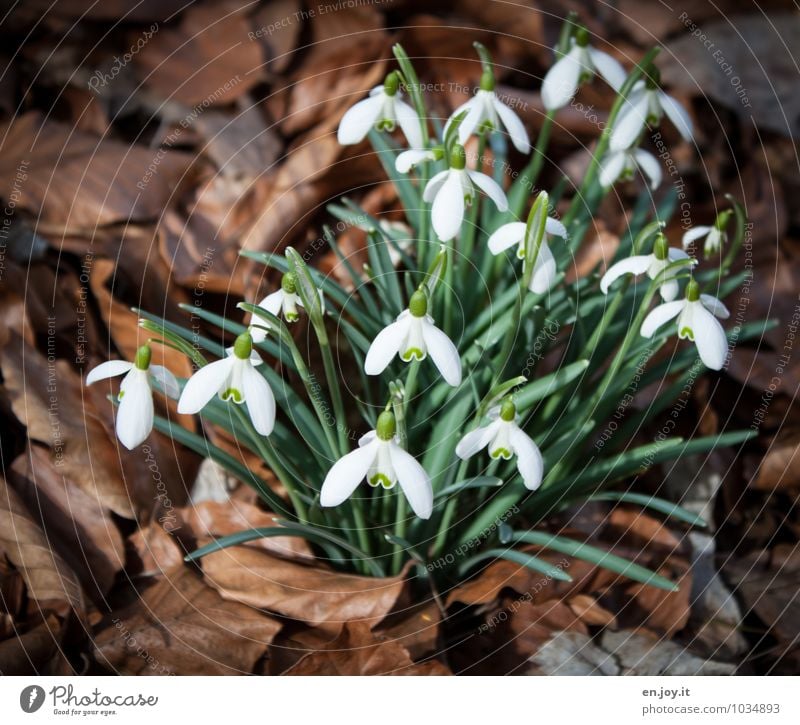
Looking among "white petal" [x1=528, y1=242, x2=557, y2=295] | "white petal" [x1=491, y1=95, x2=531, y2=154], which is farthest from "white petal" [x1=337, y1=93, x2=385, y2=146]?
"white petal" [x1=528, y1=242, x2=557, y2=295]

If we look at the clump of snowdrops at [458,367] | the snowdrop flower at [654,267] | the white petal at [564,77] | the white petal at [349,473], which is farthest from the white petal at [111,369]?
the white petal at [564,77]

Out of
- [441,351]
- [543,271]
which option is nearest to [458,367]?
[441,351]

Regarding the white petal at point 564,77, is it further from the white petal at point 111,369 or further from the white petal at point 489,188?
the white petal at point 111,369

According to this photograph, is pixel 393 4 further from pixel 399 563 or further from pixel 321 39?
pixel 399 563

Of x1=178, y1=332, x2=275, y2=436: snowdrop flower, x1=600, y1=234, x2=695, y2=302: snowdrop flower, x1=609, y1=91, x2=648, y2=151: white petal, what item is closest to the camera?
x1=178, y1=332, x2=275, y2=436: snowdrop flower

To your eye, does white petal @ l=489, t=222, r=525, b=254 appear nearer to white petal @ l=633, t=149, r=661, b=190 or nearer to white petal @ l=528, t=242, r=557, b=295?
white petal @ l=528, t=242, r=557, b=295

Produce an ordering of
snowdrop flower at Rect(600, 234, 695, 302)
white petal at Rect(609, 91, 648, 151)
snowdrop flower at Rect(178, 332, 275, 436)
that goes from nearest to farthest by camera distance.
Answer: snowdrop flower at Rect(178, 332, 275, 436) < snowdrop flower at Rect(600, 234, 695, 302) < white petal at Rect(609, 91, 648, 151)
